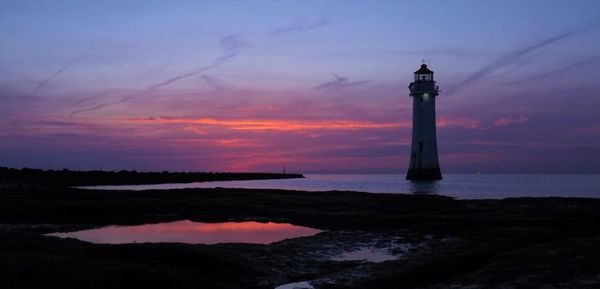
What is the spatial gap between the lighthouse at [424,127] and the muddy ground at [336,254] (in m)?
50.0

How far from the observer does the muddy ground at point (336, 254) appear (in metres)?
13.1

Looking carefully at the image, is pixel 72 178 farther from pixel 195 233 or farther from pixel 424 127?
pixel 195 233

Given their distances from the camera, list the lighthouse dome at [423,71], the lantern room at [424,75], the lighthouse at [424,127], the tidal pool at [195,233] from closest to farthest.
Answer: the tidal pool at [195,233] → the lighthouse at [424,127] → the lantern room at [424,75] → the lighthouse dome at [423,71]

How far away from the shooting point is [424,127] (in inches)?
3248

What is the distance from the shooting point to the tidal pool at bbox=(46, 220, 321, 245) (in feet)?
79.1

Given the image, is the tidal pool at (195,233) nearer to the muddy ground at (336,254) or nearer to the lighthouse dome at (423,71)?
the muddy ground at (336,254)

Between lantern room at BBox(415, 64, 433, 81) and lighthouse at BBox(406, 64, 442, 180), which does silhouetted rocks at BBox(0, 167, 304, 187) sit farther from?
lantern room at BBox(415, 64, 433, 81)

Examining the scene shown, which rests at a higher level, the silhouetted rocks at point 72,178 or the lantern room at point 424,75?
the lantern room at point 424,75

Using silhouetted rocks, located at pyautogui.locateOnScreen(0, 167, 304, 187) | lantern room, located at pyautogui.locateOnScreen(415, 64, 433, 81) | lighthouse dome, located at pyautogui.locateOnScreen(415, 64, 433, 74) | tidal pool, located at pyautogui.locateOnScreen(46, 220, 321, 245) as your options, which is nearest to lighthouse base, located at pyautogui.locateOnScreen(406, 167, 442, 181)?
lantern room, located at pyautogui.locateOnScreen(415, 64, 433, 81)

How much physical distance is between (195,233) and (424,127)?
61.3m

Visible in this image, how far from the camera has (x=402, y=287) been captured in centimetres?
1456

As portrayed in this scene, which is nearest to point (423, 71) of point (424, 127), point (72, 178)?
point (424, 127)

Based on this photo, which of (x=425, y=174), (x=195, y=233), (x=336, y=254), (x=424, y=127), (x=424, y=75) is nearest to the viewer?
(x=336, y=254)

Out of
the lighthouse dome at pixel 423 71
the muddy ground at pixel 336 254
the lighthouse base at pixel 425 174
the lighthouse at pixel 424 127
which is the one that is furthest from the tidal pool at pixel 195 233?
the lighthouse dome at pixel 423 71
